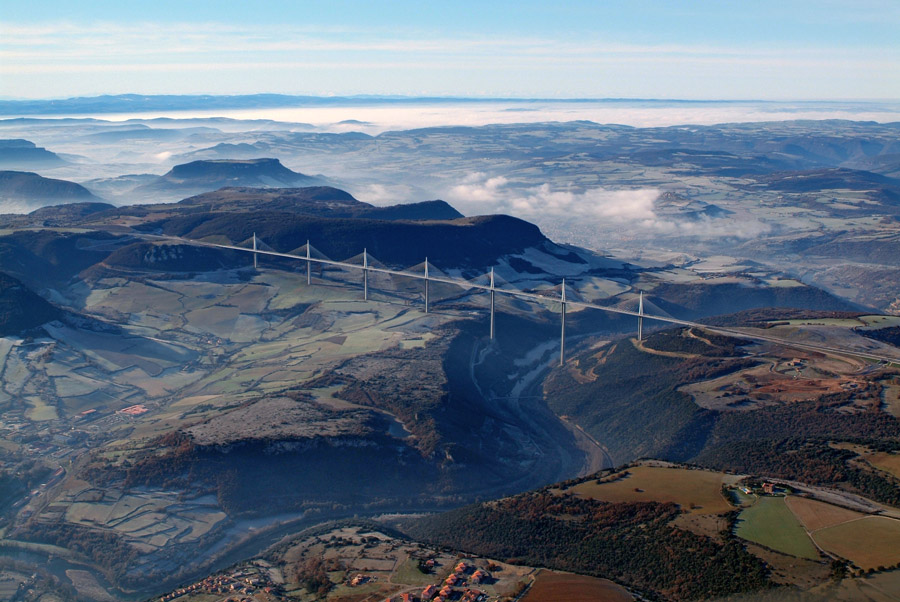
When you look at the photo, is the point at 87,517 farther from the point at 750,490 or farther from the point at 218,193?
the point at 218,193

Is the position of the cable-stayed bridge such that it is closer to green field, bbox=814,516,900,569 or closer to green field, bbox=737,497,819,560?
green field, bbox=737,497,819,560

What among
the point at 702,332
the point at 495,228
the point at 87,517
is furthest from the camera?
the point at 495,228

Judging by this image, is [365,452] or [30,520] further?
[365,452]

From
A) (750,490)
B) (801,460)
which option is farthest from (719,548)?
(801,460)

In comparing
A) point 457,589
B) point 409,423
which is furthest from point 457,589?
point 409,423

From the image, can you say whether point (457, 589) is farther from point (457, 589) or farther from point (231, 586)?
point (231, 586)

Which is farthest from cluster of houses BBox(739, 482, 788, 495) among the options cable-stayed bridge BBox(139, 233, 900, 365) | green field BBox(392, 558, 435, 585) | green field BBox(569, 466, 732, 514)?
cable-stayed bridge BBox(139, 233, 900, 365)

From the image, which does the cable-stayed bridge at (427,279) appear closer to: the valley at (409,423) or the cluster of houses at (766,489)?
the valley at (409,423)
